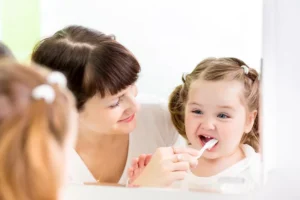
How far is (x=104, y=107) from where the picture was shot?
1.07 m

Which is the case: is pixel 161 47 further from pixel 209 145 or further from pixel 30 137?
pixel 30 137

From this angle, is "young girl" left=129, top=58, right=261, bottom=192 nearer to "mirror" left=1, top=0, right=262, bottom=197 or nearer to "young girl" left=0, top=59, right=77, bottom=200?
"mirror" left=1, top=0, right=262, bottom=197

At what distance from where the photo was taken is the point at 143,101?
1.07 metres

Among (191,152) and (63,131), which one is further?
(191,152)

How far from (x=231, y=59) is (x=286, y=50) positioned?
10 centimetres

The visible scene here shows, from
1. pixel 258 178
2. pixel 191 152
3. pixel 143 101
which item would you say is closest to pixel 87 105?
pixel 143 101

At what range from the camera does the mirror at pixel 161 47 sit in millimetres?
1019

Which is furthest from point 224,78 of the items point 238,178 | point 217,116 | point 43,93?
point 43,93

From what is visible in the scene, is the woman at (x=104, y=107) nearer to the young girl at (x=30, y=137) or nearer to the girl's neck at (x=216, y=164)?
the girl's neck at (x=216, y=164)

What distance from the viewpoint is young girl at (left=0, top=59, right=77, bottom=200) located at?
780mm

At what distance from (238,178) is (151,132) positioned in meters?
0.18

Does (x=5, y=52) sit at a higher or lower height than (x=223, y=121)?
higher

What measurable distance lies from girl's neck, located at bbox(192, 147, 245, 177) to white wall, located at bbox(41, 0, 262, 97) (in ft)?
0.46

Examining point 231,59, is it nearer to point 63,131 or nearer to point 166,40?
point 166,40
